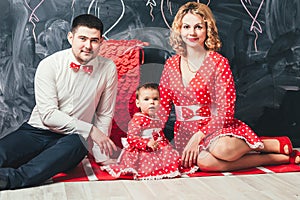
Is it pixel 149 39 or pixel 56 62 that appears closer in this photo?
pixel 56 62

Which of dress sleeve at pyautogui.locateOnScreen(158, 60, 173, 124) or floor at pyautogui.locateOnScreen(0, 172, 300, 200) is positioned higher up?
dress sleeve at pyautogui.locateOnScreen(158, 60, 173, 124)

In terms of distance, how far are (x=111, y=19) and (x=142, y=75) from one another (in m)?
0.49

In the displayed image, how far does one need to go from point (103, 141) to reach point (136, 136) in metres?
0.17

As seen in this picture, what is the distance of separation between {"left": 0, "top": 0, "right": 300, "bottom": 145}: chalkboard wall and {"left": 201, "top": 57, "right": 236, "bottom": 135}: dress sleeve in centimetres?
45

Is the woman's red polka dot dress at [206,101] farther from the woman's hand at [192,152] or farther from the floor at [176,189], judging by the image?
the floor at [176,189]

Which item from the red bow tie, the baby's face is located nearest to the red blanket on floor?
the baby's face

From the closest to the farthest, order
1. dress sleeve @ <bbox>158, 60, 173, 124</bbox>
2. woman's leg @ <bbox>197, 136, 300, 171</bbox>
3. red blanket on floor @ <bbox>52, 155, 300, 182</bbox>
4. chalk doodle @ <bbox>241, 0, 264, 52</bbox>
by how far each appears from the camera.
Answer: red blanket on floor @ <bbox>52, 155, 300, 182</bbox> < woman's leg @ <bbox>197, 136, 300, 171</bbox> < dress sleeve @ <bbox>158, 60, 173, 124</bbox> < chalk doodle @ <bbox>241, 0, 264, 52</bbox>

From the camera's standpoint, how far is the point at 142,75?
2.94 meters

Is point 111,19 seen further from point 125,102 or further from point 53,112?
point 53,112

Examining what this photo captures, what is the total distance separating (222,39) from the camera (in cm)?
335

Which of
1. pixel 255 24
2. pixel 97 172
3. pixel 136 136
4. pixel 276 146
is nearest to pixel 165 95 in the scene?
pixel 136 136

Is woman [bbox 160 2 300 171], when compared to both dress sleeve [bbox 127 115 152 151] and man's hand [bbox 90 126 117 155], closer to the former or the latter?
dress sleeve [bbox 127 115 152 151]

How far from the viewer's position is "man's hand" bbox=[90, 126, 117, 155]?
8.96 feet

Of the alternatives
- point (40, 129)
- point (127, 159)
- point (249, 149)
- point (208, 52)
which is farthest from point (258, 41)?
point (40, 129)
